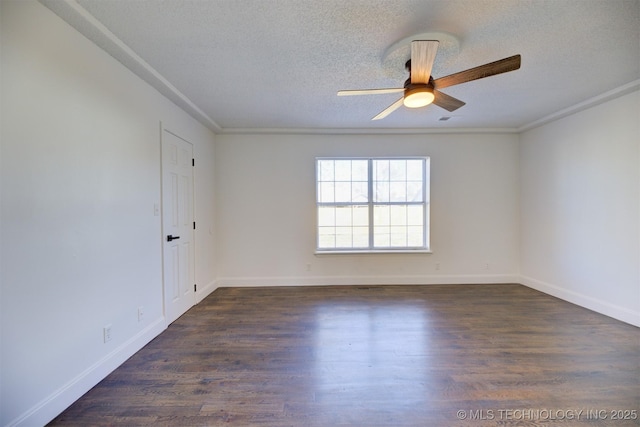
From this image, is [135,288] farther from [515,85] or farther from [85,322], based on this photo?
[515,85]

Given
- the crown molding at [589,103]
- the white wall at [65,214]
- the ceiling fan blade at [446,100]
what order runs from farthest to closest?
the crown molding at [589,103], the ceiling fan blade at [446,100], the white wall at [65,214]

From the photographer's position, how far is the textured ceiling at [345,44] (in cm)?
168

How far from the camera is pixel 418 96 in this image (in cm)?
206

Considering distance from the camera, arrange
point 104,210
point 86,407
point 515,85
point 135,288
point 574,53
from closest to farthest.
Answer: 1. point 86,407
2. point 104,210
3. point 574,53
4. point 135,288
5. point 515,85

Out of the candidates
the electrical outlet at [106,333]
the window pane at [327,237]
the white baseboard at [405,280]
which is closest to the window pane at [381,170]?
the window pane at [327,237]

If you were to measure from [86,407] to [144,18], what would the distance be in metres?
2.60

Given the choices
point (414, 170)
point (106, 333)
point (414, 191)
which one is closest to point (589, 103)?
point (414, 170)

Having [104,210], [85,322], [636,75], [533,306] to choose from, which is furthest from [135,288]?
[636,75]

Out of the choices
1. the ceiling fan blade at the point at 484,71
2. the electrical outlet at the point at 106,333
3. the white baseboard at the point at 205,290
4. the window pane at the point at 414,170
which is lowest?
the white baseboard at the point at 205,290

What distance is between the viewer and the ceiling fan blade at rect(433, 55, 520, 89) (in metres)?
1.65

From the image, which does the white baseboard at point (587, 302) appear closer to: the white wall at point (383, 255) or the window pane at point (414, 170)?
the white wall at point (383, 255)

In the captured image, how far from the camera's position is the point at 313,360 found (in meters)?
2.23

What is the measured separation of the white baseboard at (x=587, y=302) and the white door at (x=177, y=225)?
4.99 m

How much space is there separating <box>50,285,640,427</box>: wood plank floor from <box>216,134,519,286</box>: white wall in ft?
3.44
